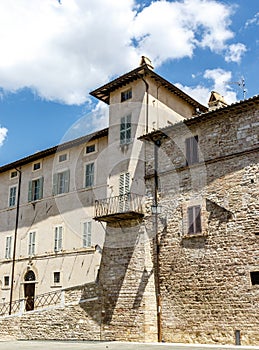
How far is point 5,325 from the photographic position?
22109 mm

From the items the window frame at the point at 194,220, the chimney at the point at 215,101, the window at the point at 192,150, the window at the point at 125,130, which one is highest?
the chimney at the point at 215,101

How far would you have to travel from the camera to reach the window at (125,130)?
20.7 meters

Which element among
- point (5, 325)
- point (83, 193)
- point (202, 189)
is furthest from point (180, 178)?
point (5, 325)

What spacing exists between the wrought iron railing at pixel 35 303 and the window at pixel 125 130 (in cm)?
788

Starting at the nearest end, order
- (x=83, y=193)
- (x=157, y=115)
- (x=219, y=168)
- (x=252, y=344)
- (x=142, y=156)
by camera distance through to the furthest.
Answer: (x=252, y=344), (x=219, y=168), (x=142, y=156), (x=157, y=115), (x=83, y=193)

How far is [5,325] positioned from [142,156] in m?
11.2

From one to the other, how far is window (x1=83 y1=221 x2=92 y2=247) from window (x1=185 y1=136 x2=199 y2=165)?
7.11 m

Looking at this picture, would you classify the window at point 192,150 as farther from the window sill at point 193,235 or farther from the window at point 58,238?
the window at point 58,238

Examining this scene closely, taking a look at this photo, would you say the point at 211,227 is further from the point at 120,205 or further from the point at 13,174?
the point at 13,174

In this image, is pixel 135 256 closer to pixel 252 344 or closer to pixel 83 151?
pixel 252 344

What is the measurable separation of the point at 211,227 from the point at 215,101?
7209mm

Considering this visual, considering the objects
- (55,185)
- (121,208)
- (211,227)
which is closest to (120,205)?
(121,208)

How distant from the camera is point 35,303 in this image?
78.8ft

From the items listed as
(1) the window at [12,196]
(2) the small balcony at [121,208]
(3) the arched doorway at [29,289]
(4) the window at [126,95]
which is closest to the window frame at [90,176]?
(2) the small balcony at [121,208]
